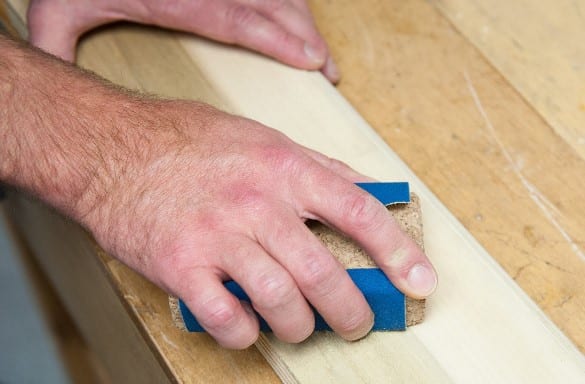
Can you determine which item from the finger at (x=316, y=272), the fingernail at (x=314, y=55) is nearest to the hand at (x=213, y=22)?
the fingernail at (x=314, y=55)

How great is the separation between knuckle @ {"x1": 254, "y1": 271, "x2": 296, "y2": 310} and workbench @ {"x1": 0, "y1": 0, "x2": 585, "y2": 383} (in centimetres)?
14

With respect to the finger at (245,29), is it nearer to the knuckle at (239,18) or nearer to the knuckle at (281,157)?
the knuckle at (239,18)

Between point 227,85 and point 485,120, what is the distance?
1.32ft

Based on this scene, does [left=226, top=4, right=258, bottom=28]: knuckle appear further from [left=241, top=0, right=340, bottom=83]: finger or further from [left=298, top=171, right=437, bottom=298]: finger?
[left=298, top=171, right=437, bottom=298]: finger

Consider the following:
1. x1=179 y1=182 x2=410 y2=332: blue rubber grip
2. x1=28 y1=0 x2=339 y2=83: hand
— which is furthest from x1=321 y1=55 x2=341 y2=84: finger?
x1=179 y1=182 x2=410 y2=332: blue rubber grip

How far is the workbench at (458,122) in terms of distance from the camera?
95cm

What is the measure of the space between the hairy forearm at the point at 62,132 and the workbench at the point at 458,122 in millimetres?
162

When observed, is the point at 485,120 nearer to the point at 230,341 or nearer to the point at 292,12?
the point at 292,12

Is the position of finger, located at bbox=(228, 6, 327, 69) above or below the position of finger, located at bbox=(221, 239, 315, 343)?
above

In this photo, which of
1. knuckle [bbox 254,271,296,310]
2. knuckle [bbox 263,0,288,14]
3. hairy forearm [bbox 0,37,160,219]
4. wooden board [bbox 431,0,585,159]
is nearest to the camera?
knuckle [bbox 254,271,296,310]

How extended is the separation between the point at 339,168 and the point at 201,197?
0.19 m

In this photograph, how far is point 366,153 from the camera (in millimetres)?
1027

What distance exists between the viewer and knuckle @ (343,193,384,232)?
818mm

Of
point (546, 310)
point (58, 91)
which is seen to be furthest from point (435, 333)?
point (58, 91)
